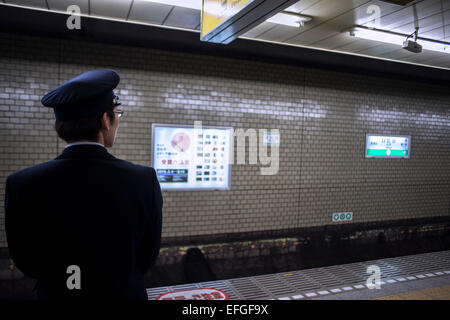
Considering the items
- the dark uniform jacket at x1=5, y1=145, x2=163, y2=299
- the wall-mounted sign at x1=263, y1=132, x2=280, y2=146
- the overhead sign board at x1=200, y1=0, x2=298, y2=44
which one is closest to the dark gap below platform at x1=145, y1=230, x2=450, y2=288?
the wall-mounted sign at x1=263, y1=132, x2=280, y2=146

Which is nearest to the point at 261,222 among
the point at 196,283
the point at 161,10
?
the point at 196,283

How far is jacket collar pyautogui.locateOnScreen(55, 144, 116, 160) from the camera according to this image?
46.8 inches

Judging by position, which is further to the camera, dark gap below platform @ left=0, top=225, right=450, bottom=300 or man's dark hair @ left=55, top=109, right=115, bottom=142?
dark gap below platform @ left=0, top=225, right=450, bottom=300

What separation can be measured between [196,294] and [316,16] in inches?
164

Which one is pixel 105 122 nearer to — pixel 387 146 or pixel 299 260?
pixel 299 260

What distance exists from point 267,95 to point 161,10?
2.64 metres

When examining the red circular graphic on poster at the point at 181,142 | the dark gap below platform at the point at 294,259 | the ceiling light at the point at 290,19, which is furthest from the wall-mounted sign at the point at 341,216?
the ceiling light at the point at 290,19

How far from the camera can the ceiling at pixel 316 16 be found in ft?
13.6

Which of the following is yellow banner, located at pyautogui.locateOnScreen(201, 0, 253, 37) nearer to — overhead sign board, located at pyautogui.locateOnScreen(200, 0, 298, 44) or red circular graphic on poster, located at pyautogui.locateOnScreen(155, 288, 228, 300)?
overhead sign board, located at pyautogui.locateOnScreen(200, 0, 298, 44)

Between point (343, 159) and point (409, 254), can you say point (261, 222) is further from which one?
point (409, 254)

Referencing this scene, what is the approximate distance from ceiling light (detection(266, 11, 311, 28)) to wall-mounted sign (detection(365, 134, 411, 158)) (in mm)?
3592

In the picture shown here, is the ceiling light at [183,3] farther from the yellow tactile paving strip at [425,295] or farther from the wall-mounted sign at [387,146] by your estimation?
the wall-mounted sign at [387,146]

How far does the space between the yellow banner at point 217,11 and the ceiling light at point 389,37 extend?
8.55 ft

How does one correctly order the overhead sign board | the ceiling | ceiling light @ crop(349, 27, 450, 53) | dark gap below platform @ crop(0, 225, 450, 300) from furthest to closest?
ceiling light @ crop(349, 27, 450, 53) < dark gap below platform @ crop(0, 225, 450, 300) < the ceiling < the overhead sign board
